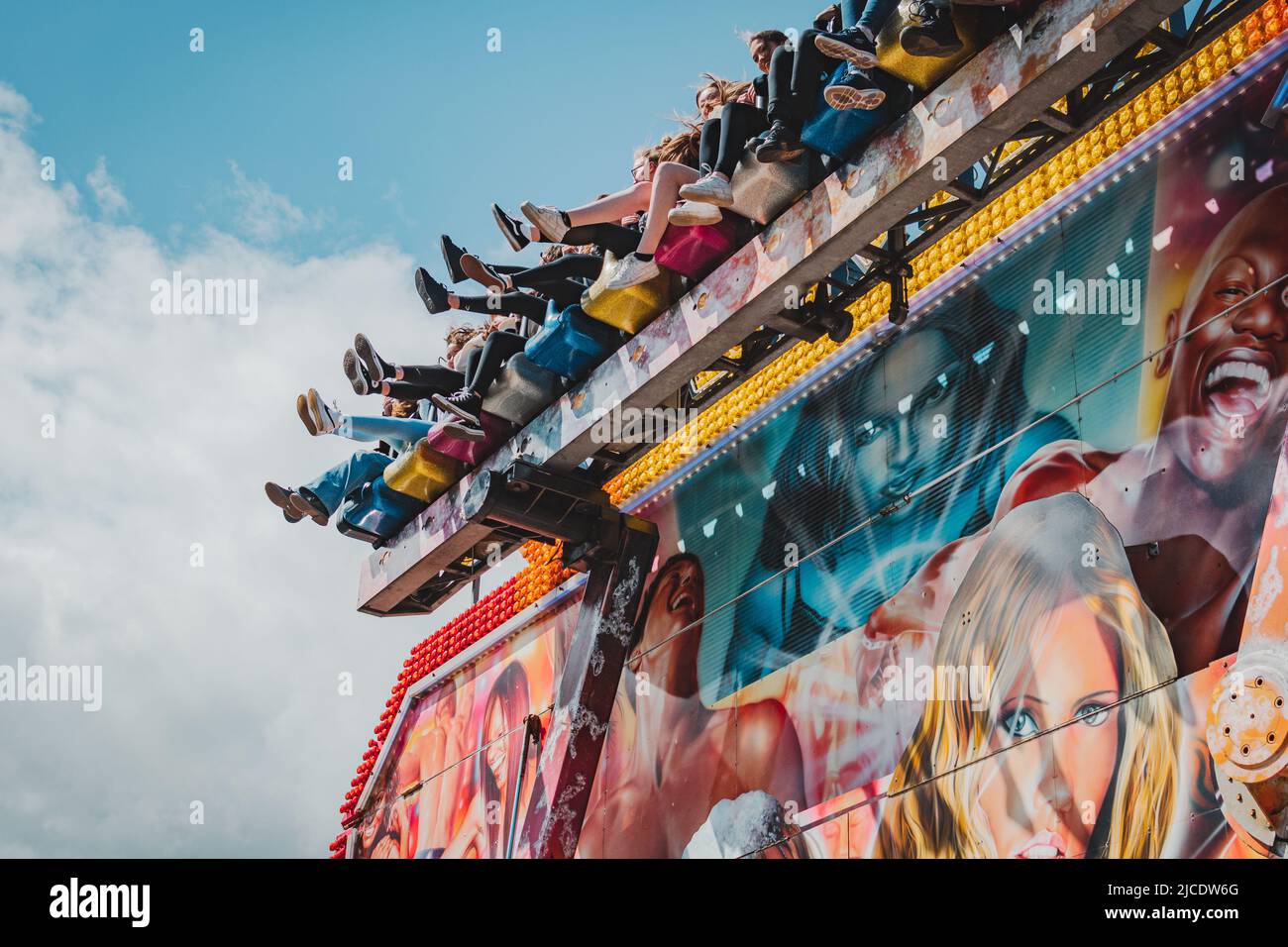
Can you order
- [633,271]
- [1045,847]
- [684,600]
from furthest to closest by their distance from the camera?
[684,600] → [633,271] → [1045,847]

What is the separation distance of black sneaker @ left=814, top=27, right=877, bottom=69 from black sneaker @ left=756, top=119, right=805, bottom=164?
0.40m

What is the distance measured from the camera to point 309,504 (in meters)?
9.79

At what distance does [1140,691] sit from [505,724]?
20.0ft

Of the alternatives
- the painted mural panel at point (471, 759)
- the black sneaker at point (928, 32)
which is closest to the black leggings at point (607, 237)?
the black sneaker at point (928, 32)

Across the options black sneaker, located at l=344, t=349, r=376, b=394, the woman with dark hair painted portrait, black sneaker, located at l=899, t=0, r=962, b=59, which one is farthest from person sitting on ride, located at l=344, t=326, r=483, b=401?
black sneaker, located at l=899, t=0, r=962, b=59

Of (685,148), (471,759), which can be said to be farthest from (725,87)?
(471,759)

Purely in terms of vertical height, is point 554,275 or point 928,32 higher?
point 554,275

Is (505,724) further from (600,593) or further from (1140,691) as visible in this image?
(1140,691)

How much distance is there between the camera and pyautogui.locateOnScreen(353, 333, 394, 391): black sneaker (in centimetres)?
859

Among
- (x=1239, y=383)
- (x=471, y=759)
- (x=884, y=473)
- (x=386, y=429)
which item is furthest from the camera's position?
(x=471, y=759)

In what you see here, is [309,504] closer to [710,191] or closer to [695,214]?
[695,214]

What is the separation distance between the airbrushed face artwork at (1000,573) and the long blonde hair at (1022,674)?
14 millimetres

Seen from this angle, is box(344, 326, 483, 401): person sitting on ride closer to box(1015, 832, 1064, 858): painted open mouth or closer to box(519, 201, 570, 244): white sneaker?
box(519, 201, 570, 244): white sneaker

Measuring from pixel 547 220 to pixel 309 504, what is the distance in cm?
325
